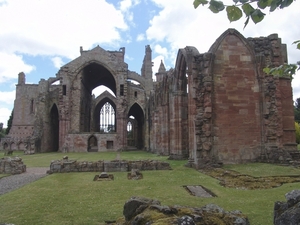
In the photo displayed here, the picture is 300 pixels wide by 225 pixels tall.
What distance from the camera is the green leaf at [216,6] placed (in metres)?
2.08

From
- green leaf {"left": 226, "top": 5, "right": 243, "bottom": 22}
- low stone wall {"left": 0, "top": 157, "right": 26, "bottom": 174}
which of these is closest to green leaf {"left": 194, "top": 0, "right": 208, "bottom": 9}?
green leaf {"left": 226, "top": 5, "right": 243, "bottom": 22}

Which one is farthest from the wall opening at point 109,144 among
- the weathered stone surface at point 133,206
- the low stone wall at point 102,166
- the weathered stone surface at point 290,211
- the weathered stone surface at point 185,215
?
the weathered stone surface at point 290,211

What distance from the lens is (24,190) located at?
738 centimetres

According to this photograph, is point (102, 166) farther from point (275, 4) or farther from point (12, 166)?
point (275, 4)

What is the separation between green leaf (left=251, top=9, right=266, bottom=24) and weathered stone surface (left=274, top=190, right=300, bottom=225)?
1808 millimetres

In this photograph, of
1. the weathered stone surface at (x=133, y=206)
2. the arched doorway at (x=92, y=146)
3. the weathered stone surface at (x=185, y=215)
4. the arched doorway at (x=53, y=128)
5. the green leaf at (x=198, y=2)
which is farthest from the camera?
the arched doorway at (x=53, y=128)

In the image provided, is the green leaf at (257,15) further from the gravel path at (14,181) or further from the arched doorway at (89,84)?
the arched doorway at (89,84)

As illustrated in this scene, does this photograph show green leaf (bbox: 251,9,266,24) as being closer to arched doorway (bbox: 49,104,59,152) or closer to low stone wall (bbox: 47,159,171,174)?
low stone wall (bbox: 47,159,171,174)

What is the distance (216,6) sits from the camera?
2.08 metres

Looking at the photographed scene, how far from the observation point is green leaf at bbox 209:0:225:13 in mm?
2076

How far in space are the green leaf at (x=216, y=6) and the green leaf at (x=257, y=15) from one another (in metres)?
0.24

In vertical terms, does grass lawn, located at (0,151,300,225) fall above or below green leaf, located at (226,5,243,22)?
below

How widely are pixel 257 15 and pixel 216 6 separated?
0.32 meters

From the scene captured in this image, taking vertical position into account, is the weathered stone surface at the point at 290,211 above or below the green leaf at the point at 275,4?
below
